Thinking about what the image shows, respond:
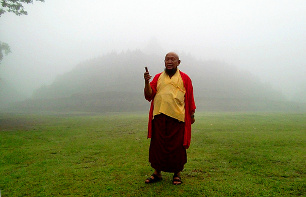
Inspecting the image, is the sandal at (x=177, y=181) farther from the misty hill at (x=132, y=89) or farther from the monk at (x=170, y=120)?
the misty hill at (x=132, y=89)

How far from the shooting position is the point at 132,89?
51500mm

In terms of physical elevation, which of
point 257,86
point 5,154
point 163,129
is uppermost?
point 257,86

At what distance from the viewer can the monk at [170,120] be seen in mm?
3660

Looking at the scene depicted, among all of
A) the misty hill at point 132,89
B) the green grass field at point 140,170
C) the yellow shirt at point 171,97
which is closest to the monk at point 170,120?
the yellow shirt at point 171,97

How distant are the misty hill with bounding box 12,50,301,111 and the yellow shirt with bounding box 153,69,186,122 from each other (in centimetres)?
3431

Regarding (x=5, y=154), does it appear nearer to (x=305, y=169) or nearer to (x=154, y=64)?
(x=305, y=169)

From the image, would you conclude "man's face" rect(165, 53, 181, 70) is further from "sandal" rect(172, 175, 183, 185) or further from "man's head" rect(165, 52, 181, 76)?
"sandal" rect(172, 175, 183, 185)

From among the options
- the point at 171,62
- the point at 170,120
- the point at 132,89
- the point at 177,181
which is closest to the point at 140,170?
the point at 177,181

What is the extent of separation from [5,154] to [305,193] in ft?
21.8

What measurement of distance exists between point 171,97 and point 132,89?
4806cm

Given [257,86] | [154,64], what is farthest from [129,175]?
[257,86]

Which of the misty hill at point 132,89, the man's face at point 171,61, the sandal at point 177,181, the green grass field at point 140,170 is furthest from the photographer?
the misty hill at point 132,89

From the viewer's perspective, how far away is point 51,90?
200 feet

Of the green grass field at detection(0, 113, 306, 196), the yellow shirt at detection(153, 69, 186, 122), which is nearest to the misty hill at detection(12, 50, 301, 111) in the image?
the green grass field at detection(0, 113, 306, 196)
